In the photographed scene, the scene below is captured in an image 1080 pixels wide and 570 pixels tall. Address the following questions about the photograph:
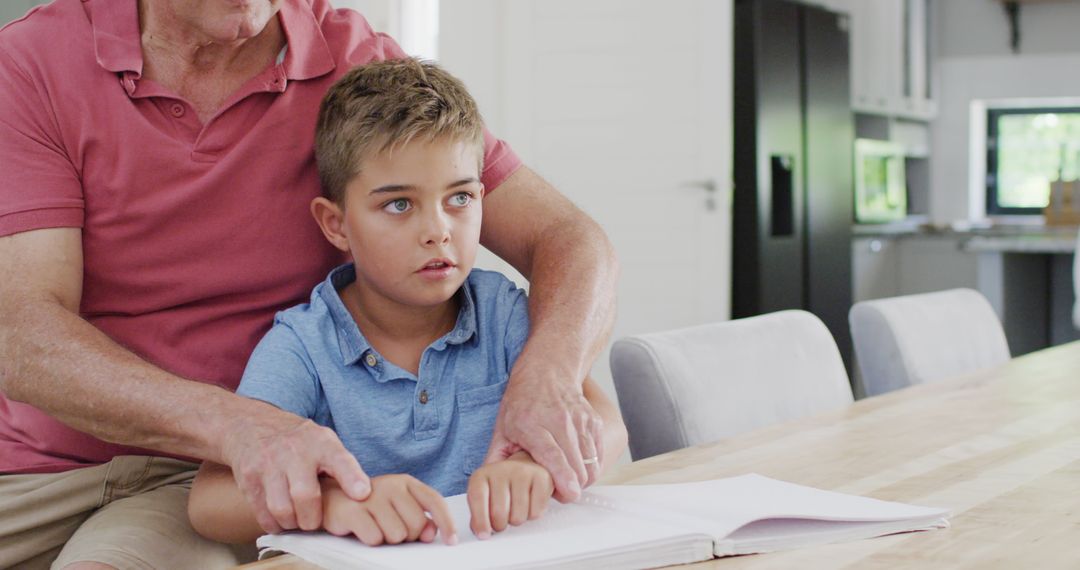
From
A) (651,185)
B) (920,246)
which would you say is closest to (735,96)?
(651,185)

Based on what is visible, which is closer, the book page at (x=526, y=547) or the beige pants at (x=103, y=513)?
the book page at (x=526, y=547)

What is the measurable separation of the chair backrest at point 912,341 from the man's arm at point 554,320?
71 centimetres

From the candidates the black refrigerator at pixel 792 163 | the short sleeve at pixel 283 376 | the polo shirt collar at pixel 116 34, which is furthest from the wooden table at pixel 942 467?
the black refrigerator at pixel 792 163

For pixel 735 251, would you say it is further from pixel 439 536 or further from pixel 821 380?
pixel 439 536

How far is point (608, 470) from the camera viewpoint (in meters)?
1.25

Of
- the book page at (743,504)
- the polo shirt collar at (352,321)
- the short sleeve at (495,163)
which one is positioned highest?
the short sleeve at (495,163)

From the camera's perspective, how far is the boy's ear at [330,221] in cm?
139

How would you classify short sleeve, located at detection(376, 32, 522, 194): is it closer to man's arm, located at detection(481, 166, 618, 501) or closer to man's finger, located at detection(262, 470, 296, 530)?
man's arm, located at detection(481, 166, 618, 501)

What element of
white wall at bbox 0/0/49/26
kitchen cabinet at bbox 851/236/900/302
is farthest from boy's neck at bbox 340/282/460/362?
kitchen cabinet at bbox 851/236/900/302

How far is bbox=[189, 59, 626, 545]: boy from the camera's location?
1.29m

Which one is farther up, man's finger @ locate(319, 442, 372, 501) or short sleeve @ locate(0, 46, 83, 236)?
short sleeve @ locate(0, 46, 83, 236)

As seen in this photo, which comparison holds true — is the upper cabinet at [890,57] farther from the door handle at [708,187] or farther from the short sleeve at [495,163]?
the short sleeve at [495,163]

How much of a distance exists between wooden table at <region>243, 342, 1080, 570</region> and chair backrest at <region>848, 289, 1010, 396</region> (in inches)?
10.1

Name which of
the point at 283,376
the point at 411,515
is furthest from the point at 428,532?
the point at 283,376
